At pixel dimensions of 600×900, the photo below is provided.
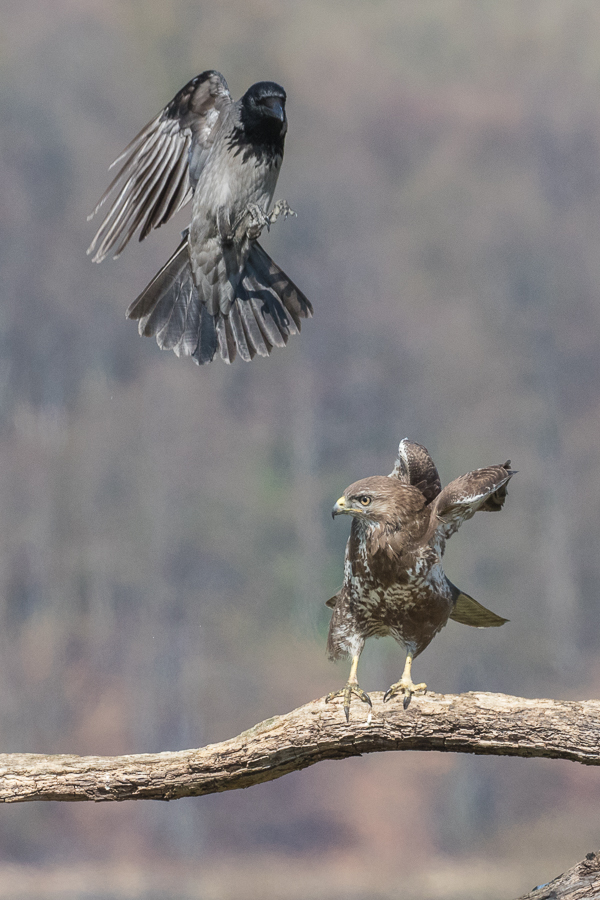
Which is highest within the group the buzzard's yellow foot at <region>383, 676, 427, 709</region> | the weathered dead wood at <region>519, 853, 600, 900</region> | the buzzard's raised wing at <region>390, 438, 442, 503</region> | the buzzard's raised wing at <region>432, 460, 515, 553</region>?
the buzzard's raised wing at <region>390, 438, 442, 503</region>

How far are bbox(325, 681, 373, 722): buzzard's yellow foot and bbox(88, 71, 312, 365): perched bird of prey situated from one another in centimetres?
148

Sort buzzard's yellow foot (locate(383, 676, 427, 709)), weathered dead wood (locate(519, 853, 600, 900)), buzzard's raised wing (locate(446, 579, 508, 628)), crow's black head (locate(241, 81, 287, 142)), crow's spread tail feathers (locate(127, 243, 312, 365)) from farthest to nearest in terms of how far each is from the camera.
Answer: crow's spread tail feathers (locate(127, 243, 312, 365)), crow's black head (locate(241, 81, 287, 142)), buzzard's raised wing (locate(446, 579, 508, 628)), buzzard's yellow foot (locate(383, 676, 427, 709)), weathered dead wood (locate(519, 853, 600, 900))

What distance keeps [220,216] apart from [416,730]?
2054 mm

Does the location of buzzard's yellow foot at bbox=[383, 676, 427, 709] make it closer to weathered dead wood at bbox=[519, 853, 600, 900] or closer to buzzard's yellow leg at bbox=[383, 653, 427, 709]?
buzzard's yellow leg at bbox=[383, 653, 427, 709]

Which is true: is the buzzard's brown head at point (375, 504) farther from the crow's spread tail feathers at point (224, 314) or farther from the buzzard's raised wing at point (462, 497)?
the crow's spread tail feathers at point (224, 314)

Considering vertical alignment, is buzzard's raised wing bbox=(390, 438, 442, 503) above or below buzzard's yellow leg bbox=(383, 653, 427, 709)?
above

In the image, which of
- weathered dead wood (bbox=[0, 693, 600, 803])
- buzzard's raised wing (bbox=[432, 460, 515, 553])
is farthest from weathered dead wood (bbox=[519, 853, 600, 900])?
buzzard's raised wing (bbox=[432, 460, 515, 553])

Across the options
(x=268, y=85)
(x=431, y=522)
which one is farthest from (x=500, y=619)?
(x=268, y=85)

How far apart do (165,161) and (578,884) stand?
3083 mm

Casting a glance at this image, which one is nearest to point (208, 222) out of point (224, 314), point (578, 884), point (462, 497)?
point (224, 314)

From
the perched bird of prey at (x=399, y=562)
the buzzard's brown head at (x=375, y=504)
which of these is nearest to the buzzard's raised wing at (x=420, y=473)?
→ the perched bird of prey at (x=399, y=562)

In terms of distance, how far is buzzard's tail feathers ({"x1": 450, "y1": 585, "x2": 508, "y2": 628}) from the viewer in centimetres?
271

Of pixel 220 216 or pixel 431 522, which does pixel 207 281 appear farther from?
pixel 431 522

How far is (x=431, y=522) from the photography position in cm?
248
